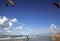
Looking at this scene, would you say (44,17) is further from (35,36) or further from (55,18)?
(35,36)

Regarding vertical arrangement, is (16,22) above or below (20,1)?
below

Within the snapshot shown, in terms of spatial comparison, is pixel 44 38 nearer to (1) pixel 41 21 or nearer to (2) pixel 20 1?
(1) pixel 41 21

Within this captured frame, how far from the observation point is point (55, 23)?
2.68 metres

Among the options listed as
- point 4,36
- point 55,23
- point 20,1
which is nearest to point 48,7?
point 55,23

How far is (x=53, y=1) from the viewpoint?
8.82 ft

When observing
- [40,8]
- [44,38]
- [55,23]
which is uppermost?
[40,8]

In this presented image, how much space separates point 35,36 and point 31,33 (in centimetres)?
9

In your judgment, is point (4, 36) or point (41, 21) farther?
point (41, 21)

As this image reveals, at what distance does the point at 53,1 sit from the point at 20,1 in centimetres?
60

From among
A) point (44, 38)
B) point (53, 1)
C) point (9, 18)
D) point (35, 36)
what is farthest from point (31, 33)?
point (53, 1)

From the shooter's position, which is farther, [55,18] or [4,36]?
[55,18]

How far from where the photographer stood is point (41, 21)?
2.64 metres

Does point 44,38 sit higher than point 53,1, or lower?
lower

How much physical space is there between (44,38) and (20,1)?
77 centimetres
